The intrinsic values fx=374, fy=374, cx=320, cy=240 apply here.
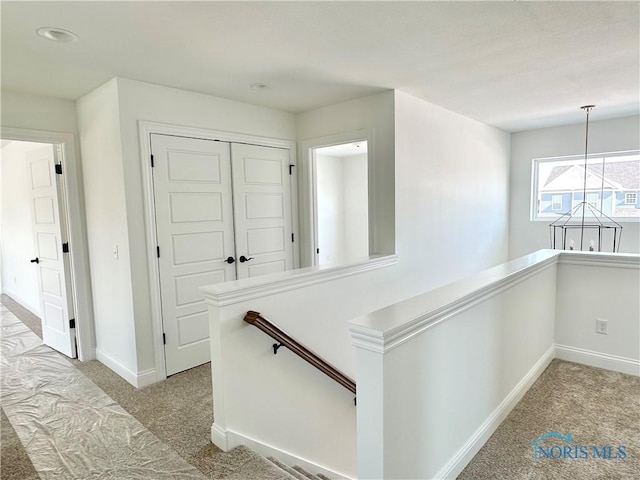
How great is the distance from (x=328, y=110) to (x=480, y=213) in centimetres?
259

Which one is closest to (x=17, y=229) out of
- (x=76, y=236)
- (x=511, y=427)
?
(x=76, y=236)

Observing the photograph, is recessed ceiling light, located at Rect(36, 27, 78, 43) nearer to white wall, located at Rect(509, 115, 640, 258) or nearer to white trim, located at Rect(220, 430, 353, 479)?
white trim, located at Rect(220, 430, 353, 479)

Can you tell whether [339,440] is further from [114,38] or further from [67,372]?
[114,38]

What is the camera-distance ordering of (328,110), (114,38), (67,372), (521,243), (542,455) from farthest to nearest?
1. (521,243)
2. (328,110)
3. (67,372)
4. (114,38)
5. (542,455)

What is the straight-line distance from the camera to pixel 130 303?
123 inches

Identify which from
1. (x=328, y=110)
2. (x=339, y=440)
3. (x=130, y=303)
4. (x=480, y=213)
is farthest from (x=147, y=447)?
(x=480, y=213)

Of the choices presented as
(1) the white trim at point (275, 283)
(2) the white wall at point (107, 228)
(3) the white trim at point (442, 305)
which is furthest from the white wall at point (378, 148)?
(2) the white wall at point (107, 228)

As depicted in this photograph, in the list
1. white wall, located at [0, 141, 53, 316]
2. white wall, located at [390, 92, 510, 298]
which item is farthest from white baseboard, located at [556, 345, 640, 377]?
white wall, located at [0, 141, 53, 316]

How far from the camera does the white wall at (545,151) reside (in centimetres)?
499

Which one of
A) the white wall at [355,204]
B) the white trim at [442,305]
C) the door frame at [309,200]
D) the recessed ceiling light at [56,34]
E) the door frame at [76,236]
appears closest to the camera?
the white trim at [442,305]

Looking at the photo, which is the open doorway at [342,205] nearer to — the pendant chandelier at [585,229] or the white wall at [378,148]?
the white wall at [378,148]

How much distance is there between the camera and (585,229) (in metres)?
5.41

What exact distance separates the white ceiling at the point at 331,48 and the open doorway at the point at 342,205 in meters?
3.29

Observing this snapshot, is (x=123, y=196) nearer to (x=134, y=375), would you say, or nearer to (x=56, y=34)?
(x=56, y=34)
